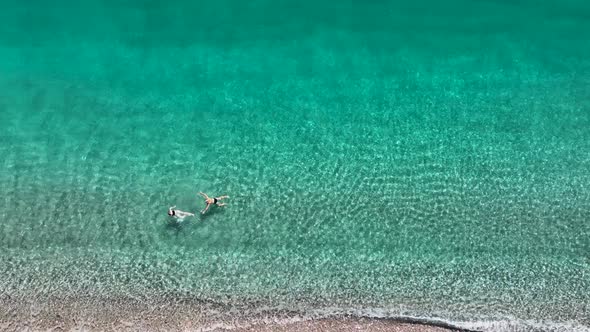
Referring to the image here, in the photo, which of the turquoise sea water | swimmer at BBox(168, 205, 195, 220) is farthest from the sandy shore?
swimmer at BBox(168, 205, 195, 220)

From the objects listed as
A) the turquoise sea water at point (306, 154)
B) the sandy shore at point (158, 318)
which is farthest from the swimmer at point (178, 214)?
the sandy shore at point (158, 318)

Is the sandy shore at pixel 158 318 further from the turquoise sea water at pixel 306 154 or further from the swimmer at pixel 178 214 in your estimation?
the swimmer at pixel 178 214

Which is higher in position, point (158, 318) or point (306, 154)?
point (306, 154)

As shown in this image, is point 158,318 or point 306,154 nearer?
point 158,318

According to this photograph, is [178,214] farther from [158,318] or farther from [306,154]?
[306,154]

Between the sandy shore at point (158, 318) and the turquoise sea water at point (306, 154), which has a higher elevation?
the turquoise sea water at point (306, 154)

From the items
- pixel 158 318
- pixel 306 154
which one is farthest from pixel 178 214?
pixel 306 154
